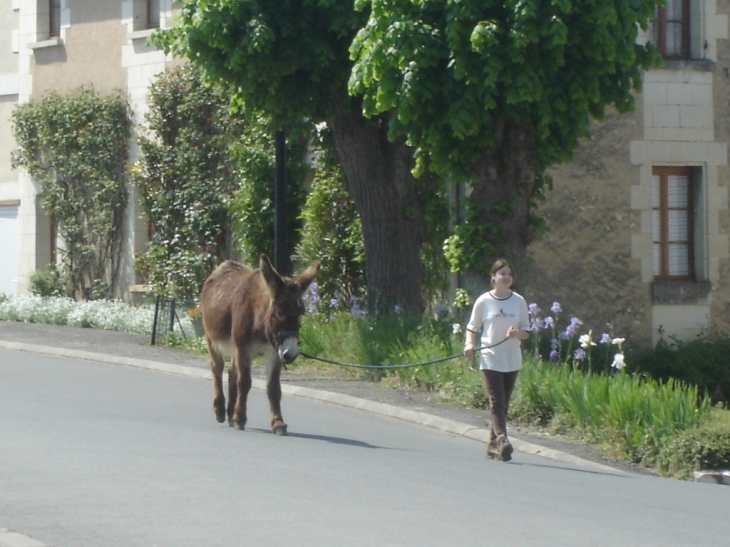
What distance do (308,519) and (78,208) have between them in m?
17.4

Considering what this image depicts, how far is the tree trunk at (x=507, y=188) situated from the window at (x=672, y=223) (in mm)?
4872

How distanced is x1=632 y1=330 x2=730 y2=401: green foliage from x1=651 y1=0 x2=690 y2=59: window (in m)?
4.37

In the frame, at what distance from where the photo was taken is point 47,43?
23844 mm

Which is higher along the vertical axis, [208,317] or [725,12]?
[725,12]

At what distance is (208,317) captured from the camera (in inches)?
464

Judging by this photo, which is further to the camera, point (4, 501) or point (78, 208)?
point (78, 208)

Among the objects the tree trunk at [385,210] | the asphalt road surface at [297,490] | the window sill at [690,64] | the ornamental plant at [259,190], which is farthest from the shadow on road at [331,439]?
the window sill at [690,64]

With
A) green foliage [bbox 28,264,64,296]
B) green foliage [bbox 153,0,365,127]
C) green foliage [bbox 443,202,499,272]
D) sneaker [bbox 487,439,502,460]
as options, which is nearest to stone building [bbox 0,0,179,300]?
green foliage [bbox 28,264,64,296]

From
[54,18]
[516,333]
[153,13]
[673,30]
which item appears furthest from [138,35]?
[516,333]

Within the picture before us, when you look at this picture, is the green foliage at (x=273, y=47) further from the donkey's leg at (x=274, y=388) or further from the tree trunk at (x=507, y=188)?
the donkey's leg at (x=274, y=388)

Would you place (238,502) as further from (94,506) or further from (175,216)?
(175,216)

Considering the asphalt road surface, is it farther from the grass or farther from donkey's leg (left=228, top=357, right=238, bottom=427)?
the grass

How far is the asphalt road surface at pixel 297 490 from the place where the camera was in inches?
271

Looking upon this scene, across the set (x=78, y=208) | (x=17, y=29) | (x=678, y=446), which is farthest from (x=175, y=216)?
(x=678, y=446)
